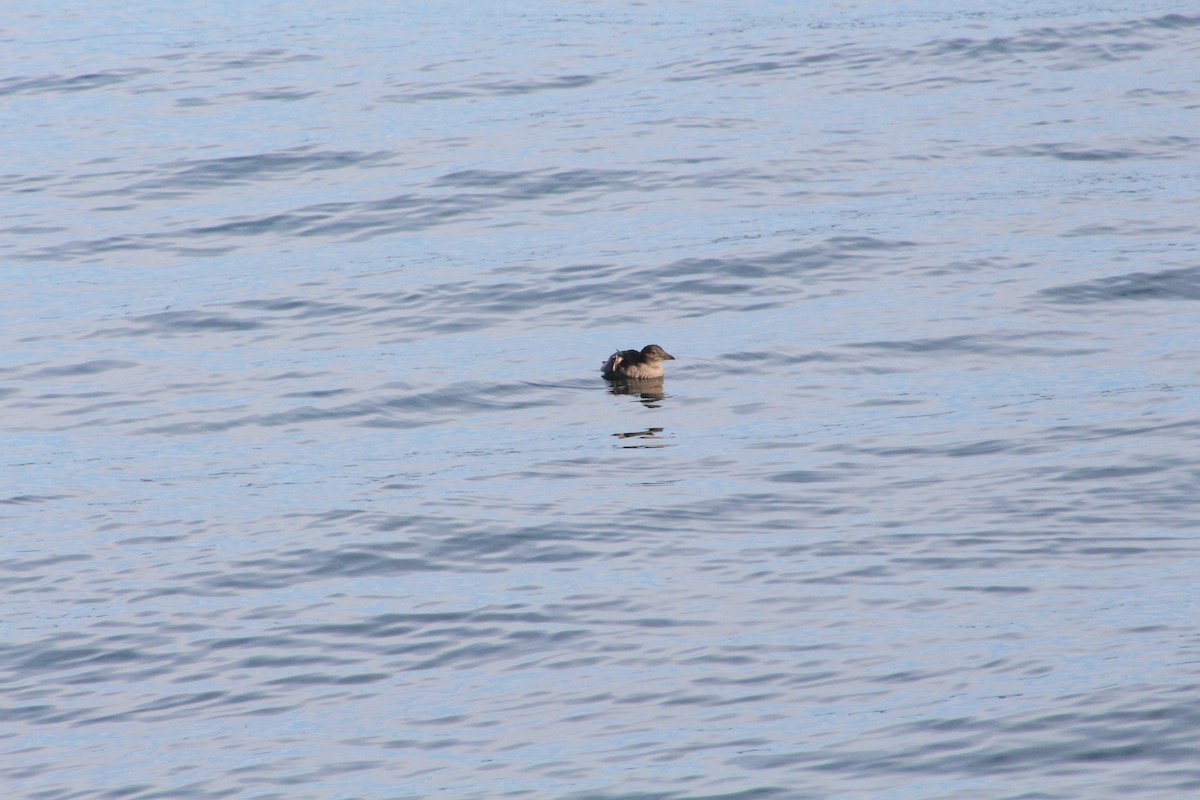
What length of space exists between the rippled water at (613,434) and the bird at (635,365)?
335mm

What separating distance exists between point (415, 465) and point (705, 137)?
13565mm

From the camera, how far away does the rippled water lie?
30.2ft

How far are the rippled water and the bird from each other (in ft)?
1.10

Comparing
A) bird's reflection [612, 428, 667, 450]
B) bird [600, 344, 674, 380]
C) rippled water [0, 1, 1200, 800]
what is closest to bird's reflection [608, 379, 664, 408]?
bird [600, 344, 674, 380]

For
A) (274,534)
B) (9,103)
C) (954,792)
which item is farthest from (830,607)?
(9,103)

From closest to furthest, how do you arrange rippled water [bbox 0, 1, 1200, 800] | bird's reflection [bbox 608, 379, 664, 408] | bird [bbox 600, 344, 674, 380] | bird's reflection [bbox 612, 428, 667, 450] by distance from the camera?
rippled water [bbox 0, 1, 1200, 800] → bird's reflection [bbox 612, 428, 667, 450] → bird's reflection [bbox 608, 379, 664, 408] → bird [bbox 600, 344, 674, 380]

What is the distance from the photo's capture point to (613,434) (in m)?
15.0

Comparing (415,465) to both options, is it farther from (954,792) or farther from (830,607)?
(954,792)

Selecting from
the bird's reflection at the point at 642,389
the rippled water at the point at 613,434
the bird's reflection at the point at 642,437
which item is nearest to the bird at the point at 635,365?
the bird's reflection at the point at 642,389

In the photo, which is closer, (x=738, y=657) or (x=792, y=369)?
(x=738, y=657)

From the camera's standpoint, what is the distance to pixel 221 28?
3819cm

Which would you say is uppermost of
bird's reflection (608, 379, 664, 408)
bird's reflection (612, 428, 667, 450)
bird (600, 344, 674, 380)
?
bird (600, 344, 674, 380)

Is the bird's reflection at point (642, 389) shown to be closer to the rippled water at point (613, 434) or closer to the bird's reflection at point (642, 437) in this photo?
the rippled water at point (613, 434)

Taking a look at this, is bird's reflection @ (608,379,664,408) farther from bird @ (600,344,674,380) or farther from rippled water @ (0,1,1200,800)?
rippled water @ (0,1,1200,800)
